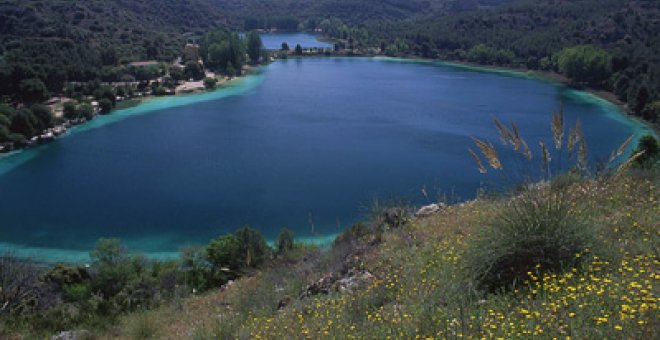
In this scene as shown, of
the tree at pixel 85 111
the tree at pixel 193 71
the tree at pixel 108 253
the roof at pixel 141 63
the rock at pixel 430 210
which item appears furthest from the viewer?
the tree at pixel 193 71

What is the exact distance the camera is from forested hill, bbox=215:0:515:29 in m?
127

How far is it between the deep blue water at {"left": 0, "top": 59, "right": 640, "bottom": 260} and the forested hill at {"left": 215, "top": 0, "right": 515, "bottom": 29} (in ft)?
250

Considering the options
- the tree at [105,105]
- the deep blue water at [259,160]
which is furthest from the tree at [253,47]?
the tree at [105,105]

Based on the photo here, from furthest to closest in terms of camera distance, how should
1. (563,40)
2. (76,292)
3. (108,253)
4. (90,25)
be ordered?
A: 1. (563,40)
2. (90,25)
3. (108,253)
4. (76,292)

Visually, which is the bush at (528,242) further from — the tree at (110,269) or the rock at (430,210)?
the tree at (110,269)

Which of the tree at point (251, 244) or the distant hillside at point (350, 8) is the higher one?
the distant hillside at point (350, 8)

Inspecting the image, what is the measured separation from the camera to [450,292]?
16.9 feet

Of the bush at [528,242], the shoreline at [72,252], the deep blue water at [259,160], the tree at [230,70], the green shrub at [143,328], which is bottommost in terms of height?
the shoreline at [72,252]

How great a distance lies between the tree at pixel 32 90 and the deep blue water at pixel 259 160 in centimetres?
560

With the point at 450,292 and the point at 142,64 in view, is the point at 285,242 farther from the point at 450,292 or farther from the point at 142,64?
the point at 142,64

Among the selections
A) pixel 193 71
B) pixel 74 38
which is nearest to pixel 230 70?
pixel 193 71

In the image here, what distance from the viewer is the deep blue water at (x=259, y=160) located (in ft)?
74.7

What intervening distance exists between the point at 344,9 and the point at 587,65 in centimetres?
8685

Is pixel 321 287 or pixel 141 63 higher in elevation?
pixel 321 287
